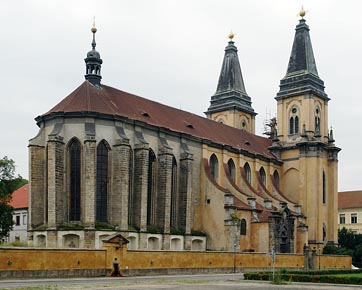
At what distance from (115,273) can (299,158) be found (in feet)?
151

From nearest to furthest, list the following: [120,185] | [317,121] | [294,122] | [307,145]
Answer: [120,185]
[307,145]
[294,122]
[317,121]

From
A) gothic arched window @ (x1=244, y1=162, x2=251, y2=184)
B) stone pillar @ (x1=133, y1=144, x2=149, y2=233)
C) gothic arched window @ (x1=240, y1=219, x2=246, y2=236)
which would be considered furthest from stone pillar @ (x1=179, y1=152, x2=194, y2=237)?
gothic arched window @ (x1=244, y1=162, x2=251, y2=184)

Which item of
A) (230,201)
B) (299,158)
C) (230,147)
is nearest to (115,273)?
(230,201)

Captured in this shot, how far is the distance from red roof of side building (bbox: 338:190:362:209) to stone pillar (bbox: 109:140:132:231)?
213 feet

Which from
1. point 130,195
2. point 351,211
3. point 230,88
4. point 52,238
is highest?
point 230,88

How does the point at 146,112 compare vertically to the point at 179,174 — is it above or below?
above

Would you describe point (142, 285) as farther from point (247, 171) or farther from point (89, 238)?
point (247, 171)

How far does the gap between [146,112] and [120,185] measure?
35.6 feet

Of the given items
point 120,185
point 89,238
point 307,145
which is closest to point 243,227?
point 120,185

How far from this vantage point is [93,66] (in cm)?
5978

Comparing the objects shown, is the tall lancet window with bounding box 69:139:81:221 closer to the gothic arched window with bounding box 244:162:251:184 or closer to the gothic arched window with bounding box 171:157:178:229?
the gothic arched window with bounding box 171:157:178:229

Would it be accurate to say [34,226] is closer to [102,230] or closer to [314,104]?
[102,230]

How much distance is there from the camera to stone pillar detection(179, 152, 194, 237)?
61.4m

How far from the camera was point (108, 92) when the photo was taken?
6034 cm
